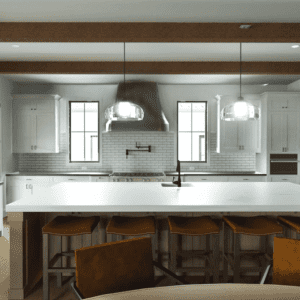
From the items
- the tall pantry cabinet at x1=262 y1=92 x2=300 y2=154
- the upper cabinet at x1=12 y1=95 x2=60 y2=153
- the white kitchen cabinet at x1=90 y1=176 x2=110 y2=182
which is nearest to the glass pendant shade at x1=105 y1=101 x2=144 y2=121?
the white kitchen cabinet at x1=90 y1=176 x2=110 y2=182

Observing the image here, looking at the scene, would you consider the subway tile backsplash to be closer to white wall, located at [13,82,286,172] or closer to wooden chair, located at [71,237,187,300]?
white wall, located at [13,82,286,172]

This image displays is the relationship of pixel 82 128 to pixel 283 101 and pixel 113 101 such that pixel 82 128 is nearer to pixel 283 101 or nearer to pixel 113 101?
pixel 113 101

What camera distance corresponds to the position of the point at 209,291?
3.90 ft

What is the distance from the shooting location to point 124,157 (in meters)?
6.24

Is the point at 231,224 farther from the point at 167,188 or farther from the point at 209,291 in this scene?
the point at 209,291

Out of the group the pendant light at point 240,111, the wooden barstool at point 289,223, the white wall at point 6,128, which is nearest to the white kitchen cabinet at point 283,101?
the pendant light at point 240,111

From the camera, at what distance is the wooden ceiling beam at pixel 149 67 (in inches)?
183

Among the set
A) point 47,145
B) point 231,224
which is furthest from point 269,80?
point 47,145

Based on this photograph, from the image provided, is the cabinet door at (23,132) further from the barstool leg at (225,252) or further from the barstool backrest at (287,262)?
the barstool backrest at (287,262)

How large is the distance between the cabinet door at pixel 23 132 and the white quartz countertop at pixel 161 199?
3.26 meters

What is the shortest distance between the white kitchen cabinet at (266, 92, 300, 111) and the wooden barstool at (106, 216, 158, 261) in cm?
434

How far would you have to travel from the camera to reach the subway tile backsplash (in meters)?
6.23

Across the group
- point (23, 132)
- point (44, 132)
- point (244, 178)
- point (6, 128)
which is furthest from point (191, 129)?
point (6, 128)

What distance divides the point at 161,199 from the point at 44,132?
4.21 m
